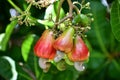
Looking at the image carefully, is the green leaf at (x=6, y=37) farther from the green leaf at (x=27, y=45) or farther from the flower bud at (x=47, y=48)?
the flower bud at (x=47, y=48)

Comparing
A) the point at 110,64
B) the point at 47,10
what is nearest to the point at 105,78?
the point at 110,64

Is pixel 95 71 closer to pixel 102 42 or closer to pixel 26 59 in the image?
pixel 102 42

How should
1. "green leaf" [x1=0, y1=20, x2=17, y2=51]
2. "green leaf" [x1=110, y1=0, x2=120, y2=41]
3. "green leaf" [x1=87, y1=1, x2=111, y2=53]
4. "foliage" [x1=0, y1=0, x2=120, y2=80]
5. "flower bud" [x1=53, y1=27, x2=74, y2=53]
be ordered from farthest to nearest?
"green leaf" [x1=87, y1=1, x2=111, y2=53] → "green leaf" [x1=0, y1=20, x2=17, y2=51] → "foliage" [x1=0, y1=0, x2=120, y2=80] → "green leaf" [x1=110, y1=0, x2=120, y2=41] → "flower bud" [x1=53, y1=27, x2=74, y2=53]

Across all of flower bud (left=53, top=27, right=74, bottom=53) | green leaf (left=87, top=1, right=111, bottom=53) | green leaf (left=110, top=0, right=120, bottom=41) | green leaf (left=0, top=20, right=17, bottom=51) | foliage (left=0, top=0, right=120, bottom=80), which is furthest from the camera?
green leaf (left=87, top=1, right=111, bottom=53)

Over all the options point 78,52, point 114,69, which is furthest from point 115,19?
point 114,69

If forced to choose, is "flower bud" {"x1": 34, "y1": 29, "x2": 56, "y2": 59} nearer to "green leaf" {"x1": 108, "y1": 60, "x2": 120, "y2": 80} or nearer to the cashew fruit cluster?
the cashew fruit cluster

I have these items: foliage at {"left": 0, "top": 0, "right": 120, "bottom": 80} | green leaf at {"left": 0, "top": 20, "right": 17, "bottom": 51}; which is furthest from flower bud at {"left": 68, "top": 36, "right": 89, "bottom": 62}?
green leaf at {"left": 0, "top": 20, "right": 17, "bottom": 51}

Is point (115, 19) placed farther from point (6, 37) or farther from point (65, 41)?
point (6, 37)
